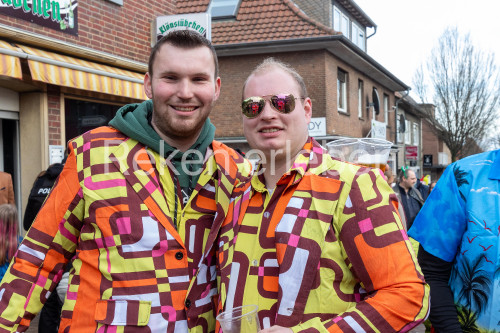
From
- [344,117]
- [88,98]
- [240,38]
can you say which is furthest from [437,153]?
[88,98]

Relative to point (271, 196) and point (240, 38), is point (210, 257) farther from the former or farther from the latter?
point (240, 38)

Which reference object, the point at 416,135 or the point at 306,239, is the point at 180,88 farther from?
the point at 416,135

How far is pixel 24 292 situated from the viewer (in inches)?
78.1

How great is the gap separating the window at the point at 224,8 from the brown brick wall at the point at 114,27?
8.62m

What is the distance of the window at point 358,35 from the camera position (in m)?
22.2

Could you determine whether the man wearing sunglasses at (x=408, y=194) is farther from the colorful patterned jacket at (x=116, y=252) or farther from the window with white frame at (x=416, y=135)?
the window with white frame at (x=416, y=135)

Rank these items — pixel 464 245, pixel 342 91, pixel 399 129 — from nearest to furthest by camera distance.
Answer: pixel 464 245, pixel 342 91, pixel 399 129

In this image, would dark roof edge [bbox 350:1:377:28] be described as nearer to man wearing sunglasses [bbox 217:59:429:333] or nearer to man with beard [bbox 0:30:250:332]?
man with beard [bbox 0:30:250:332]

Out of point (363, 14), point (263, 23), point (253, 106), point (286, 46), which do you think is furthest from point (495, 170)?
point (363, 14)

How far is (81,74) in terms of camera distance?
6.67 meters

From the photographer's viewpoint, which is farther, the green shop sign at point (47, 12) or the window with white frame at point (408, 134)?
the window with white frame at point (408, 134)

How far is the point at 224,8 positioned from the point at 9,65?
1289 cm

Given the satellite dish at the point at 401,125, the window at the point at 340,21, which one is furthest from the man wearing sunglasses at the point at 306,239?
the satellite dish at the point at 401,125

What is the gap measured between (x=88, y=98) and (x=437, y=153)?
1632 inches
